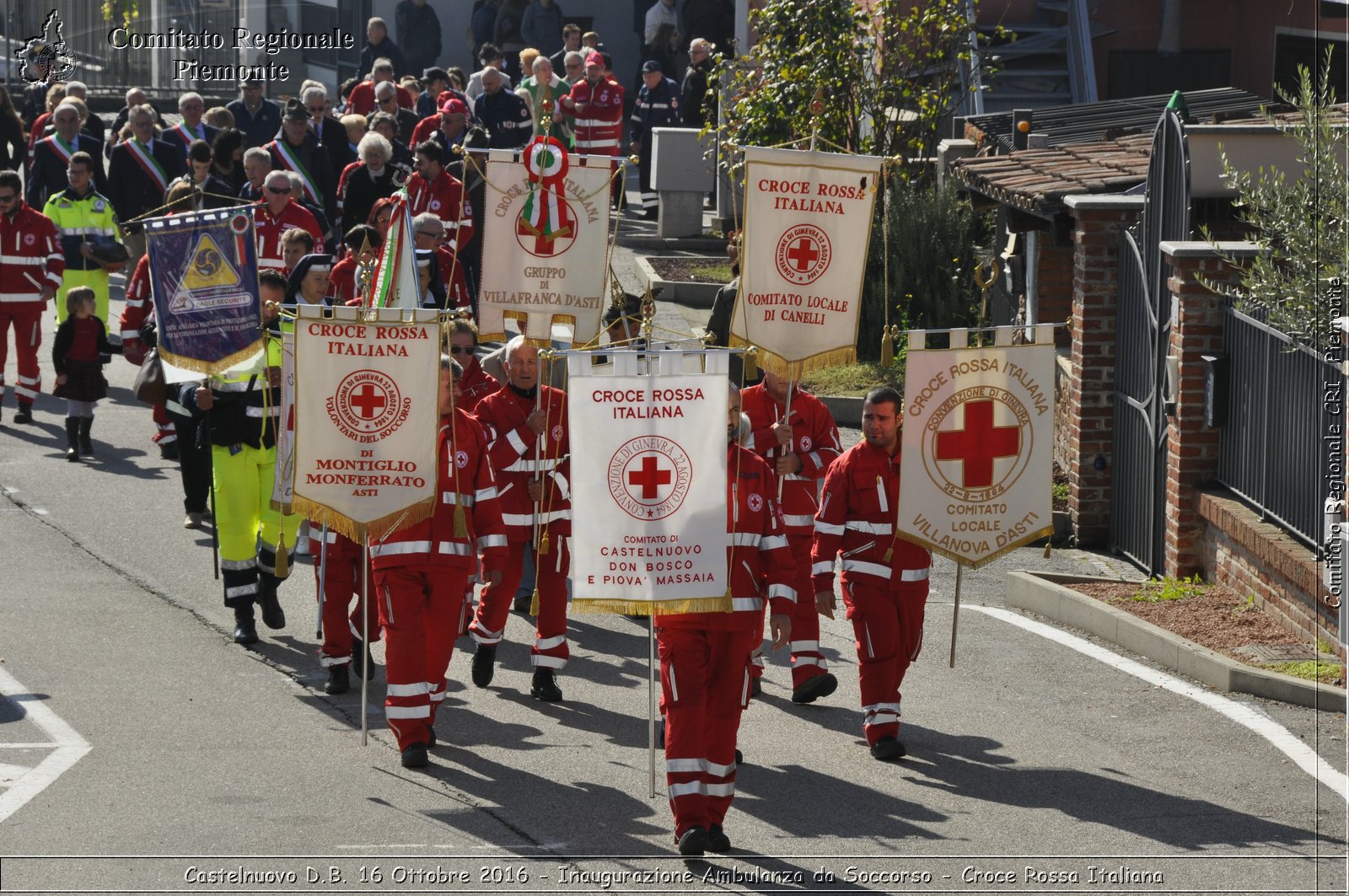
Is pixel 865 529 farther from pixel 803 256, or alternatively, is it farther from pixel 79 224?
pixel 79 224

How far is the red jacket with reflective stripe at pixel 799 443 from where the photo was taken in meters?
10.2

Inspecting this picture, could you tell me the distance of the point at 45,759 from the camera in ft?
28.8

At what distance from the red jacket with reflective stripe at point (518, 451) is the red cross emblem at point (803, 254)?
4.54ft

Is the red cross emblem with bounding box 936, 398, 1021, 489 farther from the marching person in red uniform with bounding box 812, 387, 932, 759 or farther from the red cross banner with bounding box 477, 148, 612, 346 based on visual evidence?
the red cross banner with bounding box 477, 148, 612, 346

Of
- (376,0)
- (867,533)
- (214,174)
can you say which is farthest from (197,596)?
(376,0)

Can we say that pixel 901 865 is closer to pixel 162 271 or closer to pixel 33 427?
pixel 162 271

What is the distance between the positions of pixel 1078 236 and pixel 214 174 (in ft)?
28.0

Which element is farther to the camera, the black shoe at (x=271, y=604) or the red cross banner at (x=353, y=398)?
the black shoe at (x=271, y=604)

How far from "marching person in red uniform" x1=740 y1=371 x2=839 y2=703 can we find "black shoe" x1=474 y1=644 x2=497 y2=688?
1.43 m

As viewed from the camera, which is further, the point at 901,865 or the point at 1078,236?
the point at 1078,236

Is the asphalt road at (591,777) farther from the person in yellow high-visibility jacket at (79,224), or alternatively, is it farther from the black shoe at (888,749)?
the person in yellow high-visibility jacket at (79,224)

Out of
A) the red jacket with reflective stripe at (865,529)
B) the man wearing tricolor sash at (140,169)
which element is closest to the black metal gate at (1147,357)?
the red jacket with reflective stripe at (865,529)

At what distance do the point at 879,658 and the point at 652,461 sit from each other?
6.06 feet

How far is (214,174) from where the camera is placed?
58.8ft
